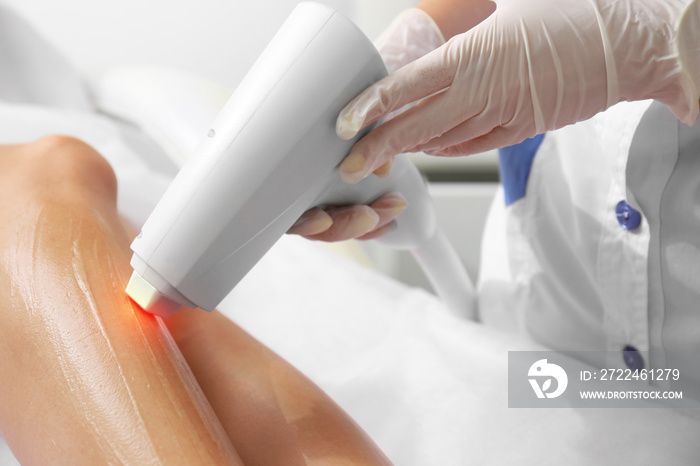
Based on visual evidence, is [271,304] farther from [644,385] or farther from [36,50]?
[36,50]

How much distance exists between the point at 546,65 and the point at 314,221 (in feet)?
0.90

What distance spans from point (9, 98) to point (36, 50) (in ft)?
0.39

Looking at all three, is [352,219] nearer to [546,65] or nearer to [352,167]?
[352,167]

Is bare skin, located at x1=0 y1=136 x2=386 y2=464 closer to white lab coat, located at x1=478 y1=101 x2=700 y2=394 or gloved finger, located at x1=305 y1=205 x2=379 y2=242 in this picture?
gloved finger, located at x1=305 y1=205 x2=379 y2=242

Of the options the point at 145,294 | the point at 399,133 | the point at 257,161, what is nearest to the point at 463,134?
the point at 399,133

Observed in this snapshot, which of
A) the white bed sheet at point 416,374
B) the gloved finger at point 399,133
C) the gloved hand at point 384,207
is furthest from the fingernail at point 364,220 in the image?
the white bed sheet at point 416,374

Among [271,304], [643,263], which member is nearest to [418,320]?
[271,304]

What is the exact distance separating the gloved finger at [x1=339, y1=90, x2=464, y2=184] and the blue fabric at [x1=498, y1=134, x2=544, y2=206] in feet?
1.08

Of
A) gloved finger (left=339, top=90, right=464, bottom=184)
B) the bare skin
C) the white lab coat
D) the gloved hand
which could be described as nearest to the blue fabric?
the white lab coat

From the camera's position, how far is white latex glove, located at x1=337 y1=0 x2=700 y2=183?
0.53 meters

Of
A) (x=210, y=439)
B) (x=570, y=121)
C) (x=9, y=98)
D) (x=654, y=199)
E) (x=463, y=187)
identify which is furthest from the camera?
(x=463, y=187)

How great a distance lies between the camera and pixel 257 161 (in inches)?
19.3

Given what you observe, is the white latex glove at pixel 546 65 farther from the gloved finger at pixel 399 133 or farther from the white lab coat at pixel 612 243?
the white lab coat at pixel 612 243

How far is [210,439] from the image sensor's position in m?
0.46
